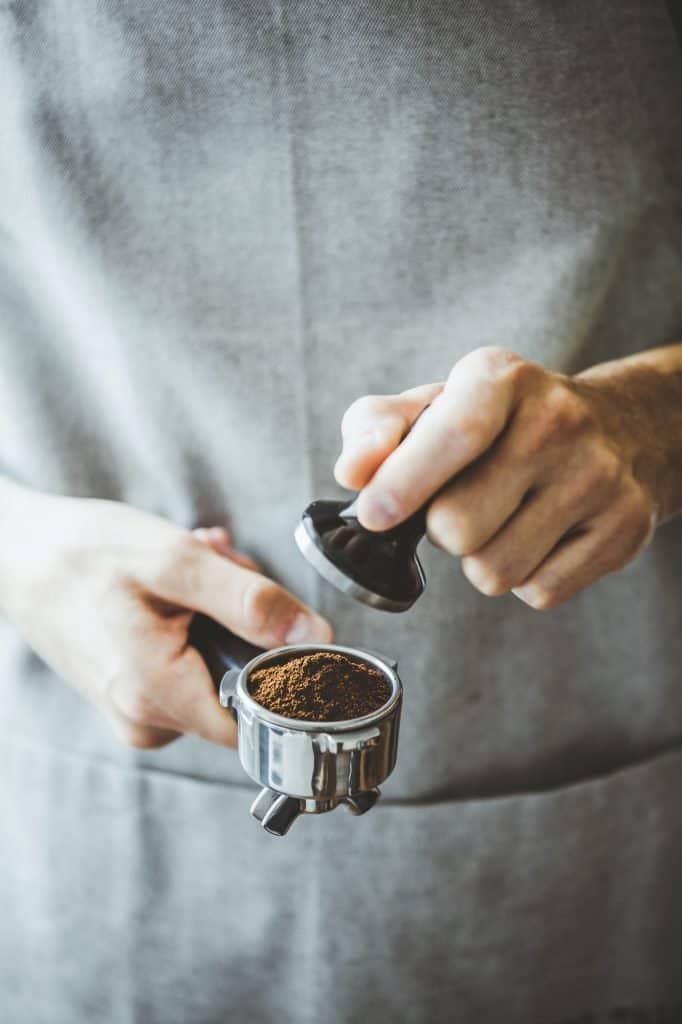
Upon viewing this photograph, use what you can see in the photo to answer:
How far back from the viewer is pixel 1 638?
64cm

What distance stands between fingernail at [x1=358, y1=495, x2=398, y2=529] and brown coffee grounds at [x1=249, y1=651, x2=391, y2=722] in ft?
0.17

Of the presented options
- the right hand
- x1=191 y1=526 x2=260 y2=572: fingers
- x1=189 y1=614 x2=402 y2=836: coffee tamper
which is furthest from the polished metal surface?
x1=191 y1=526 x2=260 y2=572: fingers

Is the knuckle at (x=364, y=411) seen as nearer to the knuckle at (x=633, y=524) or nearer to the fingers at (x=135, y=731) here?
the knuckle at (x=633, y=524)

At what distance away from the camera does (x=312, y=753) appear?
28 centimetres

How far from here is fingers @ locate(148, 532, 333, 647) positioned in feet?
1.34

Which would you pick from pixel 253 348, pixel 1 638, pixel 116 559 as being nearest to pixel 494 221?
pixel 253 348

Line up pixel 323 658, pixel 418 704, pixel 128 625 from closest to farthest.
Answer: pixel 323 658 < pixel 128 625 < pixel 418 704

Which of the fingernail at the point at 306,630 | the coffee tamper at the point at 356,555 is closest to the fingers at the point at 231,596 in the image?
the fingernail at the point at 306,630

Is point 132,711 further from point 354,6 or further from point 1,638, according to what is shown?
point 354,6

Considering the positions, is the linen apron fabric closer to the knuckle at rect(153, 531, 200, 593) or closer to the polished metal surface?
the knuckle at rect(153, 531, 200, 593)

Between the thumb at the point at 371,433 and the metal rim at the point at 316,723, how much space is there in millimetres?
63

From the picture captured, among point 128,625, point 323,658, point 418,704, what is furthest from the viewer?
point 418,704

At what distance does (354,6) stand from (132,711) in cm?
42

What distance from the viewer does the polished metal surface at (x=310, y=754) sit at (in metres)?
0.28
